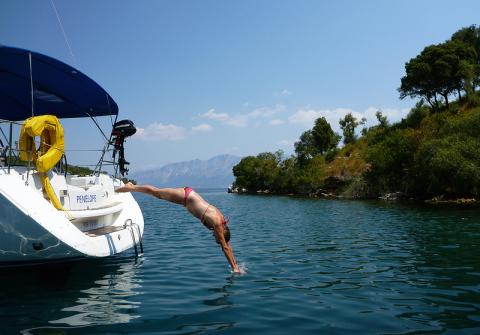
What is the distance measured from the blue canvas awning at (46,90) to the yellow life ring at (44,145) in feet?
6.89

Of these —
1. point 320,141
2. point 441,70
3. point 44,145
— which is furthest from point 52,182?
point 320,141

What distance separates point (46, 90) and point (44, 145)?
348 cm

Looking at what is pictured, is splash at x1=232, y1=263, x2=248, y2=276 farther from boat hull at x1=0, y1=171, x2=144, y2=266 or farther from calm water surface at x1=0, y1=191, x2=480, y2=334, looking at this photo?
boat hull at x1=0, y1=171, x2=144, y2=266

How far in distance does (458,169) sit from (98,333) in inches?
1618

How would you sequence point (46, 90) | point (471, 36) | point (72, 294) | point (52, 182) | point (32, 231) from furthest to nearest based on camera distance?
point (471, 36) → point (46, 90) → point (52, 182) → point (32, 231) → point (72, 294)

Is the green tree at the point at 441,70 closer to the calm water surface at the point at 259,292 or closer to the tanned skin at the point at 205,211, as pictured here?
the calm water surface at the point at 259,292

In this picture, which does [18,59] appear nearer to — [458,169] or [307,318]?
[307,318]

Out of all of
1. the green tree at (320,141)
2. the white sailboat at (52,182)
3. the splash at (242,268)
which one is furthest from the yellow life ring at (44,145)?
the green tree at (320,141)

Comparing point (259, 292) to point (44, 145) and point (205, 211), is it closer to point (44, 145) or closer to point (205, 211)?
point (205, 211)

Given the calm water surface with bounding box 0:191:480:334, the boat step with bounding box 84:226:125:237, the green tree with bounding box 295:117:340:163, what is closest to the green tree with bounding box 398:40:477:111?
the green tree with bounding box 295:117:340:163

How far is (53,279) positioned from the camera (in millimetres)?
9758

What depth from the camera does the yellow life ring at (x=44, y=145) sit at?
10.5 m

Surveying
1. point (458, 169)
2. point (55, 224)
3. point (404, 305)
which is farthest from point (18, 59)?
point (458, 169)

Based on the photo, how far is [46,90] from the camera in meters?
13.8
